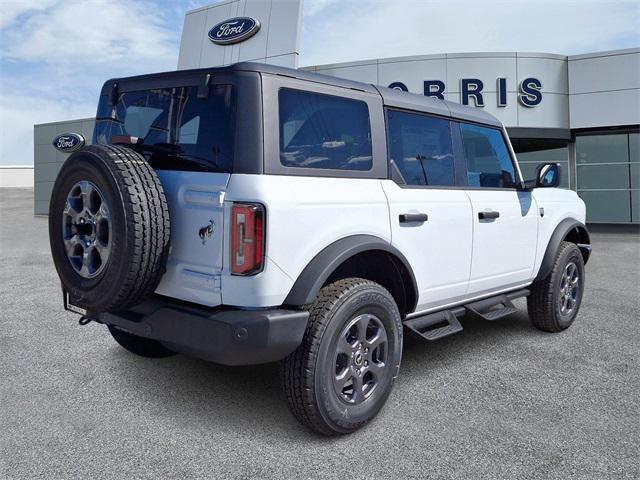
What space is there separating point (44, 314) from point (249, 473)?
4024 millimetres

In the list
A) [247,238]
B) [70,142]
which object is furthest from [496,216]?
[70,142]

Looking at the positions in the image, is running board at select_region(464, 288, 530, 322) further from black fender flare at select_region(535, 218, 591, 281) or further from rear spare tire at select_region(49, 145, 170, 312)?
Answer: rear spare tire at select_region(49, 145, 170, 312)

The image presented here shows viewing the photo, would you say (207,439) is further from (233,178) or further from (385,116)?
(385,116)

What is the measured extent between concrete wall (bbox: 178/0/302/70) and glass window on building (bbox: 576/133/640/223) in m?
10.1

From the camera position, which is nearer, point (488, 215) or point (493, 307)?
point (488, 215)

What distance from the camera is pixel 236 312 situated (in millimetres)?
2625

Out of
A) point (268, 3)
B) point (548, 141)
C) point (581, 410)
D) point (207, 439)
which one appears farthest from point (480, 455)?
point (548, 141)

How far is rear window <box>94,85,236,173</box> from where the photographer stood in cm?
275

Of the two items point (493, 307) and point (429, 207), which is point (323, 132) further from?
point (493, 307)

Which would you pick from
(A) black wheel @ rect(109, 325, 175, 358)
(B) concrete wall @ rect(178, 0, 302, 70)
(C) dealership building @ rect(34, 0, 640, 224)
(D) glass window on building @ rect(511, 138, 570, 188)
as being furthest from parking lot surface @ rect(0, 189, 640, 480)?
(D) glass window on building @ rect(511, 138, 570, 188)

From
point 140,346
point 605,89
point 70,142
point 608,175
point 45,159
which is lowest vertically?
point 140,346

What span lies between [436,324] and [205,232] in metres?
1.89

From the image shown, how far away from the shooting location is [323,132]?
3016mm

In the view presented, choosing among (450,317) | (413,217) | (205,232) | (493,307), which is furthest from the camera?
(493,307)
